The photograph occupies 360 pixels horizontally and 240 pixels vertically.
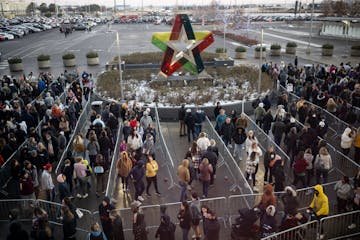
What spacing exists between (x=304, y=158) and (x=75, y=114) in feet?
31.7

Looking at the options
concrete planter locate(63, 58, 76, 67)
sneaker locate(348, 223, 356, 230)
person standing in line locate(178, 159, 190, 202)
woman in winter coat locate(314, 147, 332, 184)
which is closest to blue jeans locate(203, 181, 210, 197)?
person standing in line locate(178, 159, 190, 202)

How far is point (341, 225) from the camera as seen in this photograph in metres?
7.90

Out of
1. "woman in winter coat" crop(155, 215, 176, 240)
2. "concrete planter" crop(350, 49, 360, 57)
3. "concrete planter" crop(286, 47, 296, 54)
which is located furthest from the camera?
"concrete planter" crop(286, 47, 296, 54)

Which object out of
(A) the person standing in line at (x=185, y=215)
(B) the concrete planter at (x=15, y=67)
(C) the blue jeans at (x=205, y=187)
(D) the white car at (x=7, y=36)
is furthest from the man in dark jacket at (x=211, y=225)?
(D) the white car at (x=7, y=36)

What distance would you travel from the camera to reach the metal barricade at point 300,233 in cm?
713

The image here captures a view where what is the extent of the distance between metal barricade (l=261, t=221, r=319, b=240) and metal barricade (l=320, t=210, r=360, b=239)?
22cm

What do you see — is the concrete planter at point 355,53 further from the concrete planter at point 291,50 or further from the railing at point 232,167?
the railing at point 232,167

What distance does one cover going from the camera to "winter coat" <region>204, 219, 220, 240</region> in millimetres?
7066

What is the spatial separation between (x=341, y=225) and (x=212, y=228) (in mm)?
3009

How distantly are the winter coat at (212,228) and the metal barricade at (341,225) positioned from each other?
7.54 ft

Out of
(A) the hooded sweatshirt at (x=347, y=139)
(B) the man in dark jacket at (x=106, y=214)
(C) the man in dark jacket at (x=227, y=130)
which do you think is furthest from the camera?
(C) the man in dark jacket at (x=227, y=130)

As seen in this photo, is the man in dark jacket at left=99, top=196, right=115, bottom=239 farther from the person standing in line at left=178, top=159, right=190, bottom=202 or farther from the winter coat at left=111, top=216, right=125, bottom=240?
the person standing in line at left=178, top=159, right=190, bottom=202

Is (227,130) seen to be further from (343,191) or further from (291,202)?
(291,202)

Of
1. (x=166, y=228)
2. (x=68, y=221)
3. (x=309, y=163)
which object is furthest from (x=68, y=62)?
(x=166, y=228)
